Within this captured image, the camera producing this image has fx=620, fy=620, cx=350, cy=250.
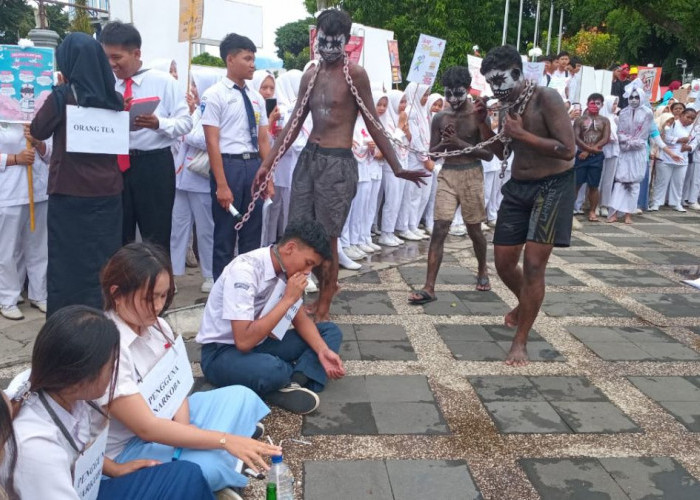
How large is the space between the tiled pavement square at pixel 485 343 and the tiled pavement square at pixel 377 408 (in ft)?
1.98

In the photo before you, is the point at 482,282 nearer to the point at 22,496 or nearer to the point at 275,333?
the point at 275,333

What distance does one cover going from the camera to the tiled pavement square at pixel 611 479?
2678 millimetres

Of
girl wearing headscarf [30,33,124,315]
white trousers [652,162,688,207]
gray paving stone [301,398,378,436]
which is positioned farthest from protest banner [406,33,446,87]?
white trousers [652,162,688,207]

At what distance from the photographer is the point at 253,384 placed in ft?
10.7

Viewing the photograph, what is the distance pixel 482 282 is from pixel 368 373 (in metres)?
2.42

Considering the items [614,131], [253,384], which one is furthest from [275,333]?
[614,131]

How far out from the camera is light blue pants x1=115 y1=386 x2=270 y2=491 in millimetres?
2377

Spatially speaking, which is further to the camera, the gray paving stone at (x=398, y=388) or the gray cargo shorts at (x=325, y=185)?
the gray cargo shorts at (x=325, y=185)

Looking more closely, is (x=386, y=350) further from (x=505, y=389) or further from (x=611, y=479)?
(x=611, y=479)

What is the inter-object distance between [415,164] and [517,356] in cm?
463

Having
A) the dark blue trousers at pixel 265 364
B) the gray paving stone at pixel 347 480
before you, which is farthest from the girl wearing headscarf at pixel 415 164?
the gray paving stone at pixel 347 480

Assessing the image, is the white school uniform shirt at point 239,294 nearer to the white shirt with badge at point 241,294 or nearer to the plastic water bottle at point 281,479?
the white shirt with badge at point 241,294

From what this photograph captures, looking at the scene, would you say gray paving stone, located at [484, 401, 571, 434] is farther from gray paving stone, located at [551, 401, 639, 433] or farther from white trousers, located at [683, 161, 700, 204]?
white trousers, located at [683, 161, 700, 204]

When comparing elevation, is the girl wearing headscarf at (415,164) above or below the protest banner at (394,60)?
below
